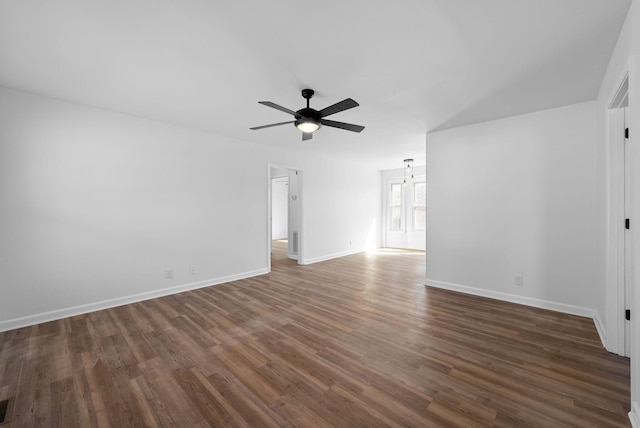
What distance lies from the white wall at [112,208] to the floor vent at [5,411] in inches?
64.6

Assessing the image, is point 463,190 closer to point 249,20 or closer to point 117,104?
point 249,20

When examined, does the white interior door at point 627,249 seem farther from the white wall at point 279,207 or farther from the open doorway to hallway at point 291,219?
the white wall at point 279,207

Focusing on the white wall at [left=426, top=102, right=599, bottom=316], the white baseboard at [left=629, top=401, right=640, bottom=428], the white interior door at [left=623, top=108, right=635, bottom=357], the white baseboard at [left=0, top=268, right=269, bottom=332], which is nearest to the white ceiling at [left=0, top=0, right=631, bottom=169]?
the white wall at [left=426, top=102, right=599, bottom=316]

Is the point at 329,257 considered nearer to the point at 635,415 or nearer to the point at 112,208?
the point at 112,208

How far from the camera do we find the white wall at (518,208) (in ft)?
10.4

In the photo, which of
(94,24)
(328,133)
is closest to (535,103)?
(328,133)

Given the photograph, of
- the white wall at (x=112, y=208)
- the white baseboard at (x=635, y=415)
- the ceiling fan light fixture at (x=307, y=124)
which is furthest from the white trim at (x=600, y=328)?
the white wall at (x=112, y=208)

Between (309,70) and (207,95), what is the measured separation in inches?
52.7

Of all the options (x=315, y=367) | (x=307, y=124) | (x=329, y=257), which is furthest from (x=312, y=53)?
(x=329, y=257)

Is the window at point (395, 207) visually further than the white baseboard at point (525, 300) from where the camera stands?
Yes

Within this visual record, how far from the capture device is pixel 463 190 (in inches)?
160

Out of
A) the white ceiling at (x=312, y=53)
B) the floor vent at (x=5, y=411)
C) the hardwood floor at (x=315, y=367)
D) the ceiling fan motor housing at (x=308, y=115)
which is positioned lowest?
the floor vent at (x=5, y=411)

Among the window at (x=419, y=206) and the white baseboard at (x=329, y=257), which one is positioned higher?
the window at (x=419, y=206)

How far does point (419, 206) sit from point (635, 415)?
6.84 meters
